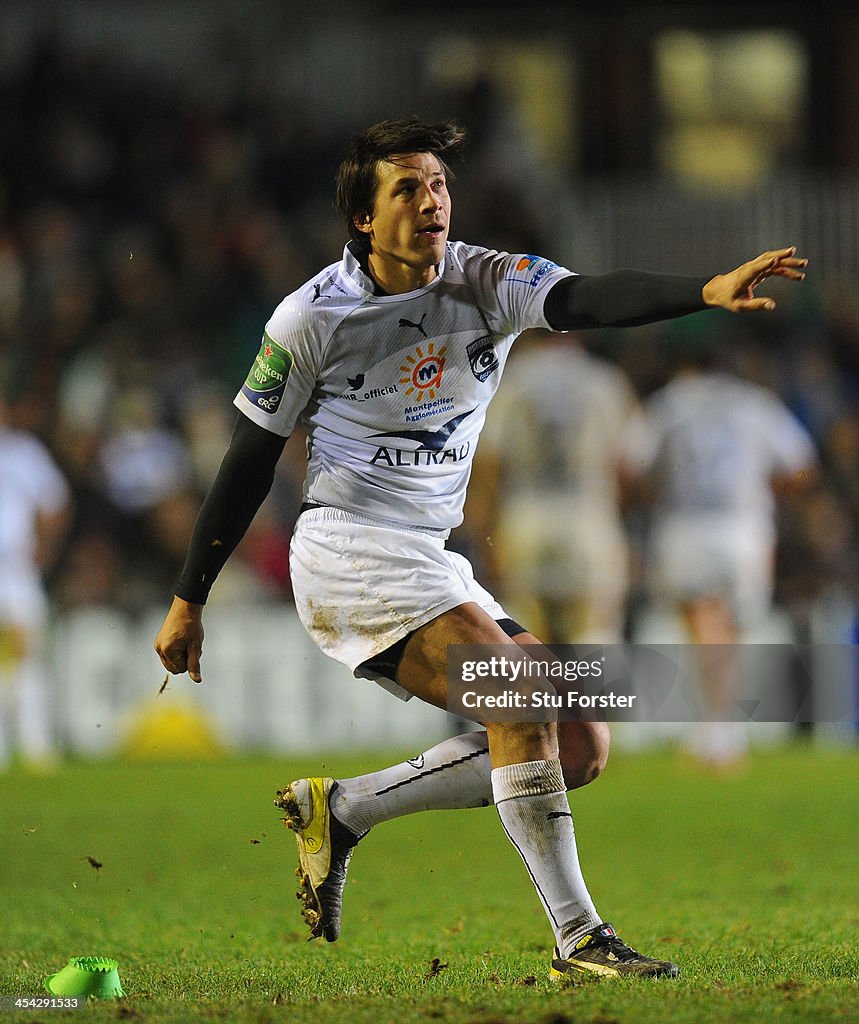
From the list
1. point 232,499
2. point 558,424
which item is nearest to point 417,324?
point 232,499

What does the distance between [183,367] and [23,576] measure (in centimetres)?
239

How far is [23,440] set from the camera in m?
11.1

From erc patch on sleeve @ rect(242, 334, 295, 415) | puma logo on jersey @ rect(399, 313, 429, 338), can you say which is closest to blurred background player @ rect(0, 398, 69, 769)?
erc patch on sleeve @ rect(242, 334, 295, 415)

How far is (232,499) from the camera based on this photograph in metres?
4.48

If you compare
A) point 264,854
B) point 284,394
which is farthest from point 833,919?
point 264,854

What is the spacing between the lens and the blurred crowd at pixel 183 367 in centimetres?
1247

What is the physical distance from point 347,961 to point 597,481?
5.77 meters

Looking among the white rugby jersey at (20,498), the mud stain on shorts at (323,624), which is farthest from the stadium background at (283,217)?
the mud stain on shorts at (323,624)

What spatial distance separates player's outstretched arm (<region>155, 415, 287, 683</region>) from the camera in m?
4.47

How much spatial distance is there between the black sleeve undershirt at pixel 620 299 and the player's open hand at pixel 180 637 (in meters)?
1.26

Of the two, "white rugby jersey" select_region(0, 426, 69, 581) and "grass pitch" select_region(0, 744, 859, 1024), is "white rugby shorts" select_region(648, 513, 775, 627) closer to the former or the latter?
"grass pitch" select_region(0, 744, 859, 1024)

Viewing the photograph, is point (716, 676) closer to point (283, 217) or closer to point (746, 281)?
point (746, 281)

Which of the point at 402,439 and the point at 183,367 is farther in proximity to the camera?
the point at 183,367

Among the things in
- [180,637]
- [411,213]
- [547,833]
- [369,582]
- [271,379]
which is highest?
[411,213]
